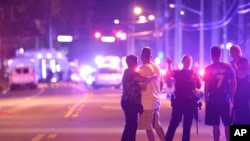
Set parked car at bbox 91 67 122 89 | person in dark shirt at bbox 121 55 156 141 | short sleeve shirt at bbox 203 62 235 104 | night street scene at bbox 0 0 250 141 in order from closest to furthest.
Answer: short sleeve shirt at bbox 203 62 235 104 < person in dark shirt at bbox 121 55 156 141 < night street scene at bbox 0 0 250 141 < parked car at bbox 91 67 122 89

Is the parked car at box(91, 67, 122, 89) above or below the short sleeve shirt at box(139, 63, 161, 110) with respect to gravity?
below

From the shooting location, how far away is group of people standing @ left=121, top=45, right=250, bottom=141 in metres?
13.7

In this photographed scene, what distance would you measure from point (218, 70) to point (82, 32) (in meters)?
72.9

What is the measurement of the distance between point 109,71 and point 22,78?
384 inches

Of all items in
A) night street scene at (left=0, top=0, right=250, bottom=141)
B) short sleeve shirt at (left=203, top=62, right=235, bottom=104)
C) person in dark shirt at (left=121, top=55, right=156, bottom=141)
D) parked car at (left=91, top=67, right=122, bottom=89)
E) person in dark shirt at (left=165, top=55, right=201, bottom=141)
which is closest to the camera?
short sleeve shirt at (left=203, top=62, right=235, bottom=104)

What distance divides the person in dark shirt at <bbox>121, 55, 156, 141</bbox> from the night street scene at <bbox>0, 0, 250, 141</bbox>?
21mm

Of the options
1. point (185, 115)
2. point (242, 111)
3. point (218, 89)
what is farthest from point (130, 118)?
point (242, 111)

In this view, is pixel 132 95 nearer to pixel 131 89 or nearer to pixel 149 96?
pixel 131 89

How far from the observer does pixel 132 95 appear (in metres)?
13.8

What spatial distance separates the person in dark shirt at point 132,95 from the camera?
13.8 meters

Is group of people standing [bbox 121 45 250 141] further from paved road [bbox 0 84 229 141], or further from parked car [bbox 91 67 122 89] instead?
parked car [bbox 91 67 122 89]

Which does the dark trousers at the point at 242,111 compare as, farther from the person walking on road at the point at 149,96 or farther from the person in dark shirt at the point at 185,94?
the person walking on road at the point at 149,96

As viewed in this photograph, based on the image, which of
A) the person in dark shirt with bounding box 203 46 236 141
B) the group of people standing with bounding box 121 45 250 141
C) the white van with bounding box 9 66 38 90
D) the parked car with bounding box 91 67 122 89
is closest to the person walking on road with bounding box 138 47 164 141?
the group of people standing with bounding box 121 45 250 141

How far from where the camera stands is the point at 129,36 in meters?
81.8
